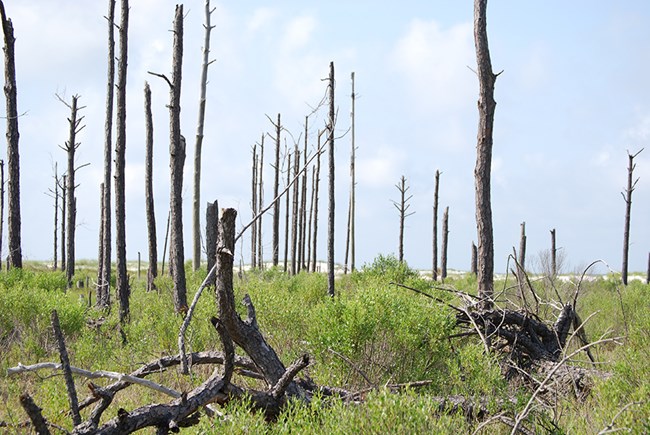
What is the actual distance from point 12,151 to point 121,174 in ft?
12.0

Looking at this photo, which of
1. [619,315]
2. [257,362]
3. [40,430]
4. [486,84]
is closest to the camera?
[40,430]

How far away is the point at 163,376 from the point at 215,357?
96.3 inches

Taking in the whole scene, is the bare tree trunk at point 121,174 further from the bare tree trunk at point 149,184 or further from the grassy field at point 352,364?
the bare tree trunk at point 149,184

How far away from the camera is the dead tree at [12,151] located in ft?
48.8

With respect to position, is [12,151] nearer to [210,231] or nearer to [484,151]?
[210,231]

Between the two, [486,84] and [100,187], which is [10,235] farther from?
[486,84]

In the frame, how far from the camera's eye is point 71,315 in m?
10.1

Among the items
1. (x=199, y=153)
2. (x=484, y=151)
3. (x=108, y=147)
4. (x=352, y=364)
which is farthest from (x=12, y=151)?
(x=352, y=364)

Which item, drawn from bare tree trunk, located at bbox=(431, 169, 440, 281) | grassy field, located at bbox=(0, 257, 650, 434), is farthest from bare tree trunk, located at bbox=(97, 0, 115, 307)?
bare tree trunk, located at bbox=(431, 169, 440, 281)

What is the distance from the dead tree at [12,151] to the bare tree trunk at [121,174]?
8.66 feet

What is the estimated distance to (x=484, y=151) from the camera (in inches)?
419

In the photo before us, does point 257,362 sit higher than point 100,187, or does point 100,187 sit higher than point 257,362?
point 100,187

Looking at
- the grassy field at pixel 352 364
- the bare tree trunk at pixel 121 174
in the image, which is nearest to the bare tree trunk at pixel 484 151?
the grassy field at pixel 352 364

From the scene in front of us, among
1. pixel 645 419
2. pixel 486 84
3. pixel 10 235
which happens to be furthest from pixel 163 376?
pixel 10 235
